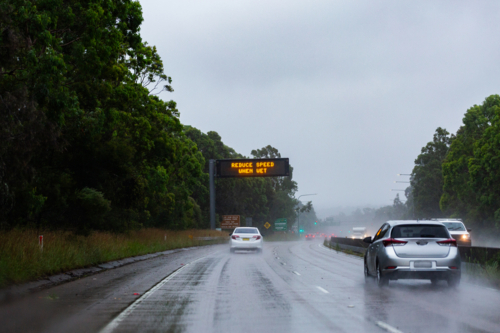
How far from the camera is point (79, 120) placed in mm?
20422

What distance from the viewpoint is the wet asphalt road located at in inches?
351

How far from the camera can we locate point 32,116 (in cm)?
→ 1527

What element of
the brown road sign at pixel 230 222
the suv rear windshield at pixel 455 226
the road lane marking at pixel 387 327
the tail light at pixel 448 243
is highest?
the brown road sign at pixel 230 222

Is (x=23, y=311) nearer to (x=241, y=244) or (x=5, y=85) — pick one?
(x=5, y=85)

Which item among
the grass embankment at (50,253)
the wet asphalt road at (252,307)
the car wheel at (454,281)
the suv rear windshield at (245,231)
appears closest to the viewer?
the wet asphalt road at (252,307)

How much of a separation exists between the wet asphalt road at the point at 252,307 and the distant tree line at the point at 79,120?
16.0 feet

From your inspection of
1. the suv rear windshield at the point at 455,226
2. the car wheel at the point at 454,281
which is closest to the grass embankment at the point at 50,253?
the car wheel at the point at 454,281

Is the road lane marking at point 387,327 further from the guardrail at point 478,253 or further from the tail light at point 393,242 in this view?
the guardrail at point 478,253

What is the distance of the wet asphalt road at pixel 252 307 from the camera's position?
891 cm

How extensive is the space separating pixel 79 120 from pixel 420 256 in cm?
1261

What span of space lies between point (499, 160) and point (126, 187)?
118ft

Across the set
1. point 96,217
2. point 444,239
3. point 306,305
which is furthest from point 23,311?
point 96,217

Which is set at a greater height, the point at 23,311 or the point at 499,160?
the point at 499,160

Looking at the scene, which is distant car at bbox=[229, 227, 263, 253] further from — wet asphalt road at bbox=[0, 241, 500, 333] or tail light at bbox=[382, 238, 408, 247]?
tail light at bbox=[382, 238, 408, 247]
